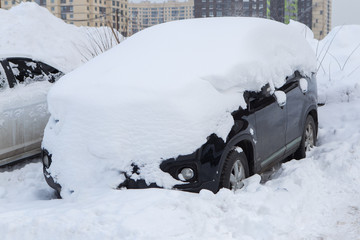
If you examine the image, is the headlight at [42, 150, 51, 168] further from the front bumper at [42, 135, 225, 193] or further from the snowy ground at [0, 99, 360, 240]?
the front bumper at [42, 135, 225, 193]

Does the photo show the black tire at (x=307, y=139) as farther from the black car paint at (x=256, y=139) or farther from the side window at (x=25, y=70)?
the side window at (x=25, y=70)

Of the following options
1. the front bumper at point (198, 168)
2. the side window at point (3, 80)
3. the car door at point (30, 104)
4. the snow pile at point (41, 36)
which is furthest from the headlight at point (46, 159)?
the snow pile at point (41, 36)

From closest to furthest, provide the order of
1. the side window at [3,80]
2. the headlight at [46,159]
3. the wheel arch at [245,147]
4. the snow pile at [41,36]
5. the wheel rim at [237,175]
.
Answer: the wheel arch at [245,147] → the wheel rim at [237,175] → the headlight at [46,159] → the side window at [3,80] → the snow pile at [41,36]

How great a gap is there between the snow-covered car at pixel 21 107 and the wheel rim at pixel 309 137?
135 inches

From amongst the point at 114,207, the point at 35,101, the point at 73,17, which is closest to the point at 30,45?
the point at 35,101

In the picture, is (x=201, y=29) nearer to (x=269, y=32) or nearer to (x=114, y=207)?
(x=269, y=32)

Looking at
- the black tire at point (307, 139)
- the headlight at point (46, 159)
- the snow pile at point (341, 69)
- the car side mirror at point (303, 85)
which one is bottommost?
the black tire at point (307, 139)

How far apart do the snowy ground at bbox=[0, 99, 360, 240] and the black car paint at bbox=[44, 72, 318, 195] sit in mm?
166

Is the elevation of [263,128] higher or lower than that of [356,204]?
higher

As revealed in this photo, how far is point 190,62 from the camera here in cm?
438

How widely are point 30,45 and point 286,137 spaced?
22.3 feet

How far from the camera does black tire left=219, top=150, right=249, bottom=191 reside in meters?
4.02

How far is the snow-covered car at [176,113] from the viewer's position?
383 cm

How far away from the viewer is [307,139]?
5902mm
